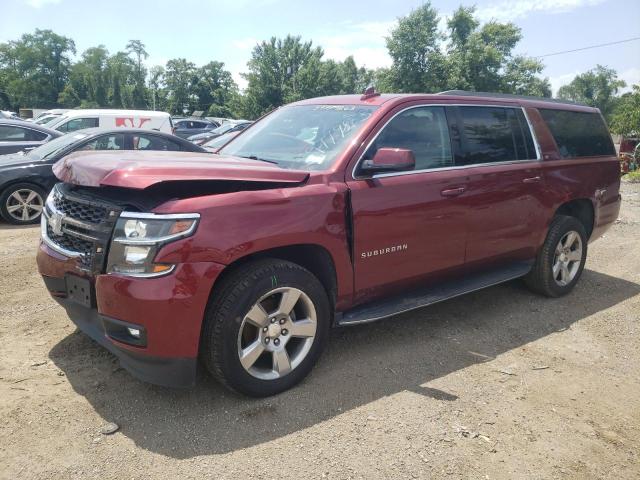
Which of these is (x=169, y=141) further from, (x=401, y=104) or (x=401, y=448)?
(x=401, y=448)

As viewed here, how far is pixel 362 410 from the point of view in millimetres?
3025

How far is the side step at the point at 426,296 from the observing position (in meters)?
3.44

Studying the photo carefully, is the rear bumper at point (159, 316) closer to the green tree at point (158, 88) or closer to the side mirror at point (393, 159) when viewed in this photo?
the side mirror at point (393, 159)

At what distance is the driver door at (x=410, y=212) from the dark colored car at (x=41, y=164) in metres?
4.33

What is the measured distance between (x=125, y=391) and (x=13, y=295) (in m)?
2.14

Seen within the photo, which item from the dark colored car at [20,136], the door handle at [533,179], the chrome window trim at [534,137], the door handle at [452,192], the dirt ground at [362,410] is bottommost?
the dirt ground at [362,410]

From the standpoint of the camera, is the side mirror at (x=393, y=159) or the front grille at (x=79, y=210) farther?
the side mirror at (x=393, y=159)

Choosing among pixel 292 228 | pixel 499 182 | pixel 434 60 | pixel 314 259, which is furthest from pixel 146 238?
A: pixel 434 60

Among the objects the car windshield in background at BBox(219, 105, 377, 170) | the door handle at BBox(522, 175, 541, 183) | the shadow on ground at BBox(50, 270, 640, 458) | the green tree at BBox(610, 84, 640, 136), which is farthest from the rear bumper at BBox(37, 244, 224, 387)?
the green tree at BBox(610, 84, 640, 136)

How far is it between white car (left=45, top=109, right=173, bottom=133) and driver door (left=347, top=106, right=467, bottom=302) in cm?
1230

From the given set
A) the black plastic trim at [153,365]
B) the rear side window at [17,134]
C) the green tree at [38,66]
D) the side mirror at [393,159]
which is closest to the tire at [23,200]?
the rear side window at [17,134]

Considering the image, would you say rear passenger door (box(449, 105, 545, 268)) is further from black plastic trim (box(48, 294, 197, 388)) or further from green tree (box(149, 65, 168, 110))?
green tree (box(149, 65, 168, 110))

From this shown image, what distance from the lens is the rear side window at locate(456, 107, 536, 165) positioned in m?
4.08

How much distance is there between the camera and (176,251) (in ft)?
8.45
